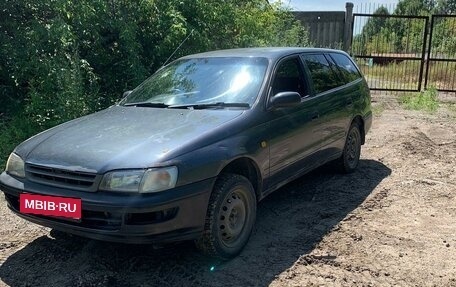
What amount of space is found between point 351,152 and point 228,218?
Answer: 2.89m

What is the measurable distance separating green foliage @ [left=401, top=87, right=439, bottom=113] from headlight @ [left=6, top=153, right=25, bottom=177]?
31.0ft

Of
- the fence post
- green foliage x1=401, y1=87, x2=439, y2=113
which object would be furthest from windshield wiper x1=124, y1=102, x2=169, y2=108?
the fence post

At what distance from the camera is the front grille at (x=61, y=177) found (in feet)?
9.96

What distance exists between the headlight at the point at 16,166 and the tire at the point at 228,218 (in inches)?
55.2

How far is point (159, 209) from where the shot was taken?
296 cm

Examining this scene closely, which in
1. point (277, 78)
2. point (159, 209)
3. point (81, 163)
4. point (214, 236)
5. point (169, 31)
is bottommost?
point (214, 236)

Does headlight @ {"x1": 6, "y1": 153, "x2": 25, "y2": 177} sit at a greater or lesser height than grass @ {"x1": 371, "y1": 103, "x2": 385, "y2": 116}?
greater

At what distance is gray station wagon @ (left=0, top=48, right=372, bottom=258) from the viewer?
118 inches

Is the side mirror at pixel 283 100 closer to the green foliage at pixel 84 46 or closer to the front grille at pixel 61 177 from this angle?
the front grille at pixel 61 177

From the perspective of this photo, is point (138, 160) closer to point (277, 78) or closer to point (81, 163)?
point (81, 163)

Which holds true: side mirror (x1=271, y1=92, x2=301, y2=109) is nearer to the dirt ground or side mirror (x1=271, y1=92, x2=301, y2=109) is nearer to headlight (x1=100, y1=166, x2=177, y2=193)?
the dirt ground

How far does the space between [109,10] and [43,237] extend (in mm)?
4782

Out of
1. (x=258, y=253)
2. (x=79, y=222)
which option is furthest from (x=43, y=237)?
(x=258, y=253)

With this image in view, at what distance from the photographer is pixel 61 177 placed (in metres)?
3.14
